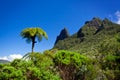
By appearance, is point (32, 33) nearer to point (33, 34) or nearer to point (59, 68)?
point (33, 34)

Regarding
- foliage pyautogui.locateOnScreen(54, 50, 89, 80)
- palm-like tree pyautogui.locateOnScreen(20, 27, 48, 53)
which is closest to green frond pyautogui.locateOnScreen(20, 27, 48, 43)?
palm-like tree pyautogui.locateOnScreen(20, 27, 48, 53)

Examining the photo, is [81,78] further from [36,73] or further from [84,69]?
[36,73]

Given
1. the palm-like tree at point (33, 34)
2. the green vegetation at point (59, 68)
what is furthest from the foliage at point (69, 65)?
the palm-like tree at point (33, 34)

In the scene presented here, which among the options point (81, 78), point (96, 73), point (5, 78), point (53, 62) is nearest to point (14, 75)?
point (5, 78)

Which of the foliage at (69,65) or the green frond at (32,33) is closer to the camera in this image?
the foliage at (69,65)

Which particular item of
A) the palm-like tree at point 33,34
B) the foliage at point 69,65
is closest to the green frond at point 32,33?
the palm-like tree at point 33,34

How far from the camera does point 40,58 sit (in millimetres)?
25672

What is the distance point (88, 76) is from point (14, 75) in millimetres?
7498

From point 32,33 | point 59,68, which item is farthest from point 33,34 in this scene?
point 59,68

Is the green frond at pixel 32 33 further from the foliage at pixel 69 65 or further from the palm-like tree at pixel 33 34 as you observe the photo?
the foliage at pixel 69 65

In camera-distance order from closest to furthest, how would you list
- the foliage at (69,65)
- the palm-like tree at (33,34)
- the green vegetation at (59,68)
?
the green vegetation at (59,68)
the foliage at (69,65)
the palm-like tree at (33,34)

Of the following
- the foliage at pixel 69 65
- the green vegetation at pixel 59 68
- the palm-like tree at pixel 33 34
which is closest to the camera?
the green vegetation at pixel 59 68

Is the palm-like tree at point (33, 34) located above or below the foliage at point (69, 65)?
above

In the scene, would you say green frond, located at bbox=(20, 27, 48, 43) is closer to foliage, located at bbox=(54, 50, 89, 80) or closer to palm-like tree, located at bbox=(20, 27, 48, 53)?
palm-like tree, located at bbox=(20, 27, 48, 53)
